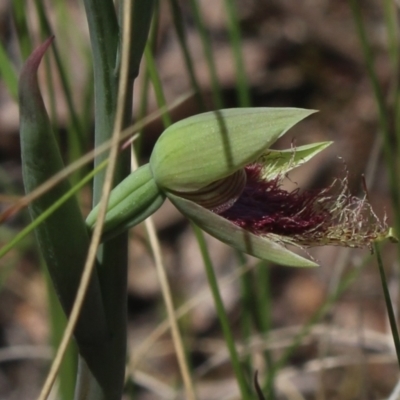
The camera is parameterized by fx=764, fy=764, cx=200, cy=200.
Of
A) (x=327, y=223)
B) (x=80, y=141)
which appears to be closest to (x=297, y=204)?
(x=327, y=223)

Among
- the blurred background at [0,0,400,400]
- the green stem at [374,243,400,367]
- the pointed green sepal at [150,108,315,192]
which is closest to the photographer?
the pointed green sepal at [150,108,315,192]

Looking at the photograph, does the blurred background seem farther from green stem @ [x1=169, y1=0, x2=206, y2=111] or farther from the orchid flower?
the orchid flower

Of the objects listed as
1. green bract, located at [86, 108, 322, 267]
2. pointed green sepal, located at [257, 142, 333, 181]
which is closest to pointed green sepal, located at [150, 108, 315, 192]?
green bract, located at [86, 108, 322, 267]

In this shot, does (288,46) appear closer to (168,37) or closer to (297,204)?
(168,37)

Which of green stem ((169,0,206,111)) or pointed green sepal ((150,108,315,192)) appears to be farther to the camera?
green stem ((169,0,206,111))

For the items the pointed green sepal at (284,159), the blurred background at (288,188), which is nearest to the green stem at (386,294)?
the pointed green sepal at (284,159)

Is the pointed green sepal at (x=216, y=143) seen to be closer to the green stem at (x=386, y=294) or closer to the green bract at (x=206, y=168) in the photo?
the green bract at (x=206, y=168)

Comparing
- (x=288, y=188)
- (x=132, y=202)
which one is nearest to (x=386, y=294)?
(x=132, y=202)
